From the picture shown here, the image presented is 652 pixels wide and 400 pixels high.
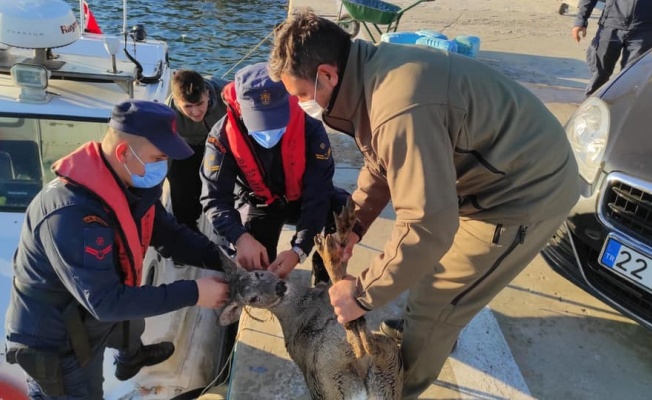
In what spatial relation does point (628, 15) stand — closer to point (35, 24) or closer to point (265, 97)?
point (265, 97)

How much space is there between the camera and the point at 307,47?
227 centimetres

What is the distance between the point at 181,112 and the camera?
436 centimetres

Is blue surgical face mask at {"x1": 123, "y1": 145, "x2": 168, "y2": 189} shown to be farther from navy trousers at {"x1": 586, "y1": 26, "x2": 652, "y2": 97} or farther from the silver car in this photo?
navy trousers at {"x1": 586, "y1": 26, "x2": 652, "y2": 97}

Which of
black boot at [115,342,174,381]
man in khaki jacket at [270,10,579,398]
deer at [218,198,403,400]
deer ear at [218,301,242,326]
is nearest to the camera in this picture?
man in khaki jacket at [270,10,579,398]

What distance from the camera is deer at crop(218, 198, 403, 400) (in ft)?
9.48

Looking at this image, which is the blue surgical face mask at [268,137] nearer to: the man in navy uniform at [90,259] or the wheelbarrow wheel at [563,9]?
the man in navy uniform at [90,259]

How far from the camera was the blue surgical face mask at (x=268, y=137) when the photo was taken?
11.5 feet

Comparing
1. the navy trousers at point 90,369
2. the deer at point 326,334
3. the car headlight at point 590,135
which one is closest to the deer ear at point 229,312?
the deer at point 326,334

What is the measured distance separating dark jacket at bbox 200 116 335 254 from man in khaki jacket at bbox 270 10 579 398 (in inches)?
45.8

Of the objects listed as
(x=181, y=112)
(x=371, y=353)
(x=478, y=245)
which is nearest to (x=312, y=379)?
(x=371, y=353)

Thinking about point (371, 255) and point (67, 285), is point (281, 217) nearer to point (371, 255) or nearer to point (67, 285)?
point (371, 255)

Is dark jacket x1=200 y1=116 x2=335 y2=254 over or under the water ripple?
over

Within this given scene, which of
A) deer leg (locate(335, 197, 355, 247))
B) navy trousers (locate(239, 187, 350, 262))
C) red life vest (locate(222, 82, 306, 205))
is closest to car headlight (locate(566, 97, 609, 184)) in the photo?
navy trousers (locate(239, 187, 350, 262))

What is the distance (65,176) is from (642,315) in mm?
3082
